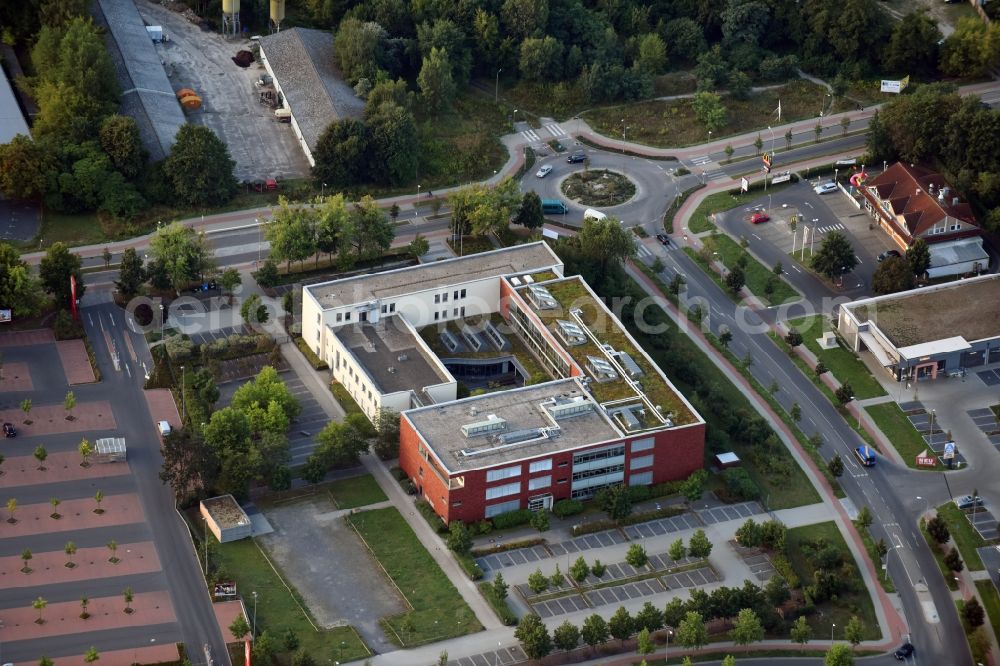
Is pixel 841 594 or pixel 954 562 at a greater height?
pixel 954 562

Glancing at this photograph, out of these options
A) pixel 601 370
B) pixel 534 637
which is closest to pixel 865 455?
pixel 601 370

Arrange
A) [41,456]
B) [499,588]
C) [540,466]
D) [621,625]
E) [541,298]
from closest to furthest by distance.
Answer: [621,625] → [499,588] → [540,466] → [41,456] → [541,298]

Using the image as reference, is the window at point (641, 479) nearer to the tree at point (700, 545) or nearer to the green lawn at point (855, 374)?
the tree at point (700, 545)

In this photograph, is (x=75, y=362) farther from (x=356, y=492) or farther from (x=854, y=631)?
(x=854, y=631)

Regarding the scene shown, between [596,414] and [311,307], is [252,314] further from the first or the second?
[596,414]

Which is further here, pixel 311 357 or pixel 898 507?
pixel 311 357

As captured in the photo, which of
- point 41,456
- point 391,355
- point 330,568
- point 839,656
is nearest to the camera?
point 839,656

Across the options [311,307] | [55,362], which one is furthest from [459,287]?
[55,362]

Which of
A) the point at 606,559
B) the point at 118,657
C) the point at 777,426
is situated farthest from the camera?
the point at 777,426
